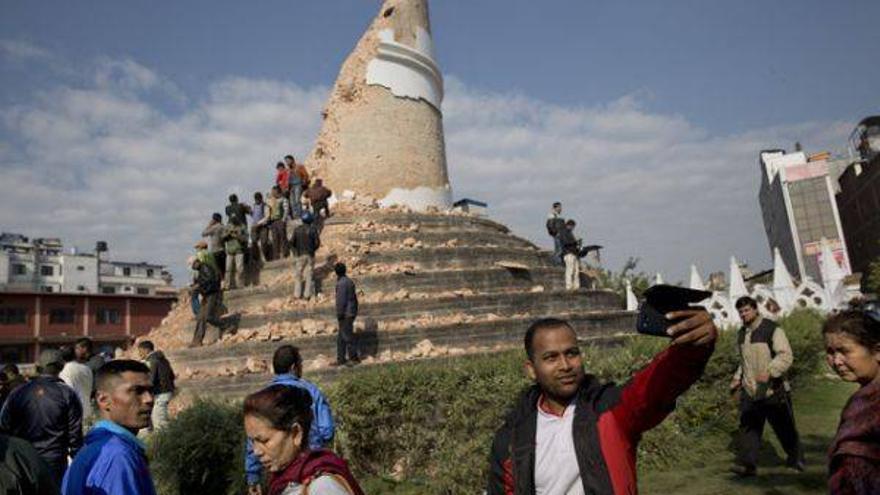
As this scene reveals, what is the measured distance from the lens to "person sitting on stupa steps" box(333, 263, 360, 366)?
866 centimetres

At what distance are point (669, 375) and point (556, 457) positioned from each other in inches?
20.4

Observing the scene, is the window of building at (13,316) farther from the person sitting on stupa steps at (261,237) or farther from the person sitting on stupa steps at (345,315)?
the person sitting on stupa steps at (345,315)

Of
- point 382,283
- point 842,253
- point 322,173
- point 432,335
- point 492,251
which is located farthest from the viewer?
point 842,253

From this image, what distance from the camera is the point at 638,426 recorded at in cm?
201

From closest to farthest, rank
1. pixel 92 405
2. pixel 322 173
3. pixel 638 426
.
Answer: pixel 638 426, pixel 92 405, pixel 322 173

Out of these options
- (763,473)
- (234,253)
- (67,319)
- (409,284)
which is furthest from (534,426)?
(67,319)

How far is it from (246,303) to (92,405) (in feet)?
12.8

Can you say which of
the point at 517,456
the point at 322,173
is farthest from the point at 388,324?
the point at 517,456

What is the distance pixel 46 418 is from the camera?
399 centimetres

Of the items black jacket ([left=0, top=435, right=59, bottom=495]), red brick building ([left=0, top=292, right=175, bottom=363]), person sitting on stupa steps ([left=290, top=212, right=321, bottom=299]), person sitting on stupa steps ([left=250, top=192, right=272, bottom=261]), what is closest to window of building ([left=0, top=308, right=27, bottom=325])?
red brick building ([left=0, top=292, right=175, bottom=363])

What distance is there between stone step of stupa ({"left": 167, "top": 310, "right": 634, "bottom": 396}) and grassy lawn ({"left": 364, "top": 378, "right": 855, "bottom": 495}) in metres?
3.86

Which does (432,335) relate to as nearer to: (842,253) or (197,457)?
(197,457)

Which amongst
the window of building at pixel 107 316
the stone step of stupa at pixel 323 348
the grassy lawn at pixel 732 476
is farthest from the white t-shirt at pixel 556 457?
the window of building at pixel 107 316

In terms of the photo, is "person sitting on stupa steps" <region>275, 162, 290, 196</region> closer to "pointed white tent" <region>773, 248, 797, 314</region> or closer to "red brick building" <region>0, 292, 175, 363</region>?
"pointed white tent" <region>773, 248, 797, 314</region>
